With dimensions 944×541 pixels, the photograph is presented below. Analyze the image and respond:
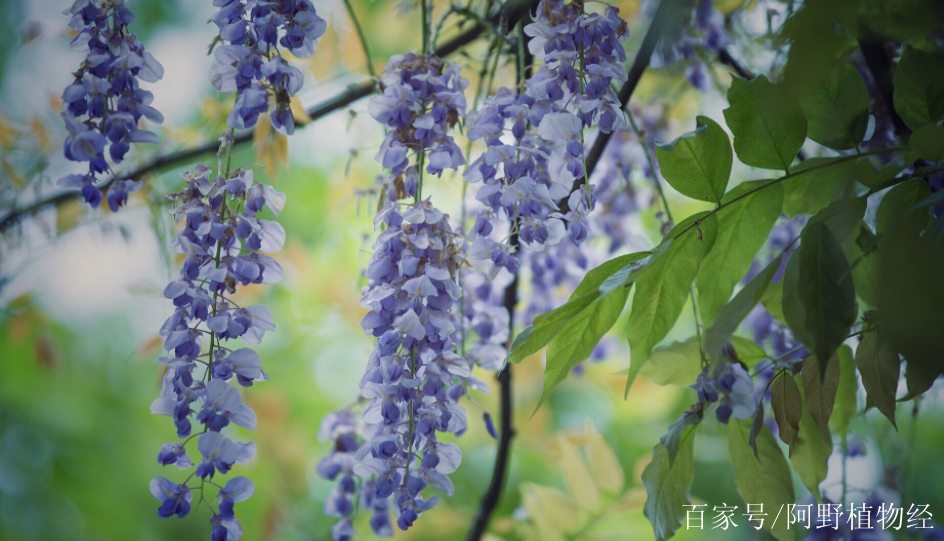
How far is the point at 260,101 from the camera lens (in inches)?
16.3

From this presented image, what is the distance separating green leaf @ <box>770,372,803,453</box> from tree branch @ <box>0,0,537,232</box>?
334mm

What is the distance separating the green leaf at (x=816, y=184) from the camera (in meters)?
0.47

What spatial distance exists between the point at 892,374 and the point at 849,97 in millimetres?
184

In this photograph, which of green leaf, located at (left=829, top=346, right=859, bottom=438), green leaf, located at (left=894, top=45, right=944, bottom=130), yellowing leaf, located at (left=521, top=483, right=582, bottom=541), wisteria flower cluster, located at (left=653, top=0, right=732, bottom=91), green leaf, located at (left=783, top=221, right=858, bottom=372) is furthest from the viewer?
yellowing leaf, located at (left=521, top=483, right=582, bottom=541)

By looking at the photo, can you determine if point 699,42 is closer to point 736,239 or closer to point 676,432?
point 736,239

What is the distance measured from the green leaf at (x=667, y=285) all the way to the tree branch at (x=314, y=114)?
0.22 m

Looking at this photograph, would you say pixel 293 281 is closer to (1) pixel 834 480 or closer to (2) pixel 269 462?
(2) pixel 269 462

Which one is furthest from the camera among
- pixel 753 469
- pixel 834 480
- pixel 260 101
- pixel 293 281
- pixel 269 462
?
pixel 269 462

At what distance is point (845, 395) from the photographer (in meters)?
0.57

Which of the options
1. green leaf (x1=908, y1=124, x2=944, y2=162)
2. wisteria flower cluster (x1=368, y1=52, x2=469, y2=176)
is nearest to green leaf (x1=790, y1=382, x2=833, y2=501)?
green leaf (x1=908, y1=124, x2=944, y2=162)

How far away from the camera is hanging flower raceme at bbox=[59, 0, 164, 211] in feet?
1.34

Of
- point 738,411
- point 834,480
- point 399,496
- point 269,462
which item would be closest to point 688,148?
point 738,411

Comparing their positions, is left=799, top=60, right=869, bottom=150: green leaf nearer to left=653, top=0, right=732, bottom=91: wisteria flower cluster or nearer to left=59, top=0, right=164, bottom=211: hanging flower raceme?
left=653, top=0, right=732, bottom=91: wisteria flower cluster

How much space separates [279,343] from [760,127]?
5.75ft
